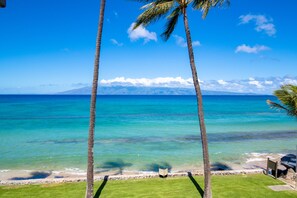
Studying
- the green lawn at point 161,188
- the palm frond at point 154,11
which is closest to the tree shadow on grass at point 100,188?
the green lawn at point 161,188

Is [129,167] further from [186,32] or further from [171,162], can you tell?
[186,32]

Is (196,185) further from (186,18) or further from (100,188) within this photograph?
(186,18)

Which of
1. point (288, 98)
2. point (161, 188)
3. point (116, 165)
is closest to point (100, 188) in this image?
point (161, 188)

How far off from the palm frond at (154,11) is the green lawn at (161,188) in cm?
737

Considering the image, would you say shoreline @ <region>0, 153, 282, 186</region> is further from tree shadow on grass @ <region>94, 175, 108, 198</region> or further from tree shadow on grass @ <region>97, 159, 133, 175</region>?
tree shadow on grass @ <region>97, 159, 133, 175</region>

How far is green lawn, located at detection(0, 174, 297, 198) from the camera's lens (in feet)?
39.6

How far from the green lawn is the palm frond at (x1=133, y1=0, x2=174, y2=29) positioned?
24.2ft

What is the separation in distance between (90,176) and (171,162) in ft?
40.5

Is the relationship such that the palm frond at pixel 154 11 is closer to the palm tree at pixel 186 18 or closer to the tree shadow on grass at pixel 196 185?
the palm tree at pixel 186 18

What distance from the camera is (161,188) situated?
12.9 metres

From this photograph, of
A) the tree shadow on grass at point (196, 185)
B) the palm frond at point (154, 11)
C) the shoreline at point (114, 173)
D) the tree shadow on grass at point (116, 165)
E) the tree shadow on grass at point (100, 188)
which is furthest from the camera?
the tree shadow on grass at point (116, 165)

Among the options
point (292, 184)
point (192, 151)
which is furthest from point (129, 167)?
point (292, 184)

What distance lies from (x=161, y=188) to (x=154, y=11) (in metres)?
7.95

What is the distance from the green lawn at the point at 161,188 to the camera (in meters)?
12.1
